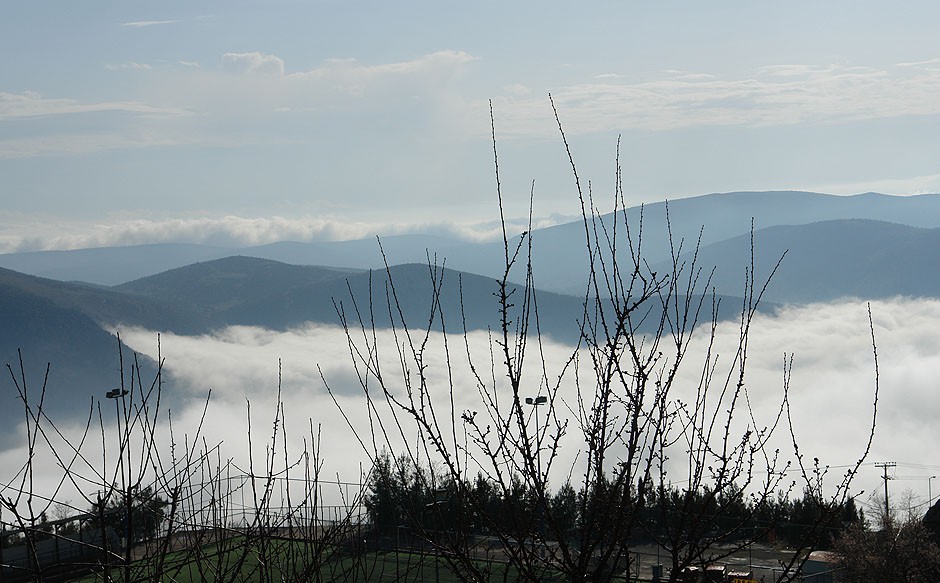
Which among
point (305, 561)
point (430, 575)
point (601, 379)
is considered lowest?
point (430, 575)

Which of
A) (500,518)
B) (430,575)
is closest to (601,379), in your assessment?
(500,518)

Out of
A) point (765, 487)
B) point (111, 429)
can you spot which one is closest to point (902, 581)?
point (765, 487)

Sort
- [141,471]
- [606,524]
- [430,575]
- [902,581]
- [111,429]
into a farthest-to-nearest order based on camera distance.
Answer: [111,429] < [430,575] < [902,581] < [141,471] < [606,524]

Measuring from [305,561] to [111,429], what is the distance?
75305 millimetres

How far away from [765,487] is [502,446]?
3.45 ft

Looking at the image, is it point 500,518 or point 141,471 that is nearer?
point 500,518

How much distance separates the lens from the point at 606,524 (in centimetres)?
344

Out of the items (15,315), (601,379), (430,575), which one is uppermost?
(15,315)

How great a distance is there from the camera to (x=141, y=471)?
4.27m

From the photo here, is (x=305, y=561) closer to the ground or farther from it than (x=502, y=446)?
closer to the ground

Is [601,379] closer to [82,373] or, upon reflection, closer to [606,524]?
[606,524]

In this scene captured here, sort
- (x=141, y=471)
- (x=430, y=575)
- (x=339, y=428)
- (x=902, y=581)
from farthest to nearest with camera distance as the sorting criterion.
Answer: (x=339, y=428) → (x=430, y=575) → (x=902, y=581) → (x=141, y=471)

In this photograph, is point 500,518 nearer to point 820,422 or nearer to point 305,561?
point 305,561

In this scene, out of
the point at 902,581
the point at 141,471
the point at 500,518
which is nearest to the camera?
the point at 500,518
